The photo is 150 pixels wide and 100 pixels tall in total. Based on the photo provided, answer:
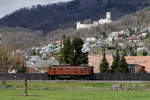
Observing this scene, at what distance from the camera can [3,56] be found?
109 meters

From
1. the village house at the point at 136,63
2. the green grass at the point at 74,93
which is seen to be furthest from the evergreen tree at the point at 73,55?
the green grass at the point at 74,93

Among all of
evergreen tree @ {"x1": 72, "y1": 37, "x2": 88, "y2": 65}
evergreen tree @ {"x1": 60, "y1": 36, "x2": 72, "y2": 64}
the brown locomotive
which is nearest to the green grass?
the brown locomotive

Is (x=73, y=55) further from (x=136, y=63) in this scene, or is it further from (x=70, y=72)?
(x=136, y=63)

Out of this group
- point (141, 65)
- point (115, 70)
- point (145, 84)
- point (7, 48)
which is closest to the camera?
point (145, 84)

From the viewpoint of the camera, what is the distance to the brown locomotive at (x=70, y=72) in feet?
301

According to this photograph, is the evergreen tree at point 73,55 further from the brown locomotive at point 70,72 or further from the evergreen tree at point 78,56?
the brown locomotive at point 70,72

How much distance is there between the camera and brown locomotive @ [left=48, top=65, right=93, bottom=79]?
91.8 metres

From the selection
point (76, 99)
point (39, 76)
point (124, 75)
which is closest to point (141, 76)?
point (124, 75)

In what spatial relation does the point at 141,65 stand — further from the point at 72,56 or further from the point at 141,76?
the point at 141,76

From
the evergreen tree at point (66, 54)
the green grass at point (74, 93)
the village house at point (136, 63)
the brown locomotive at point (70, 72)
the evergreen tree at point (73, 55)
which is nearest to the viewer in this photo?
the green grass at point (74, 93)

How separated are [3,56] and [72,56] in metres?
17.4

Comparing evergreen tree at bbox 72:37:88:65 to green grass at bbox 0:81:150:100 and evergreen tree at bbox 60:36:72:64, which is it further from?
green grass at bbox 0:81:150:100

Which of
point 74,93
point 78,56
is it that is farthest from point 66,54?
point 74,93

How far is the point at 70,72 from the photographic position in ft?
304
